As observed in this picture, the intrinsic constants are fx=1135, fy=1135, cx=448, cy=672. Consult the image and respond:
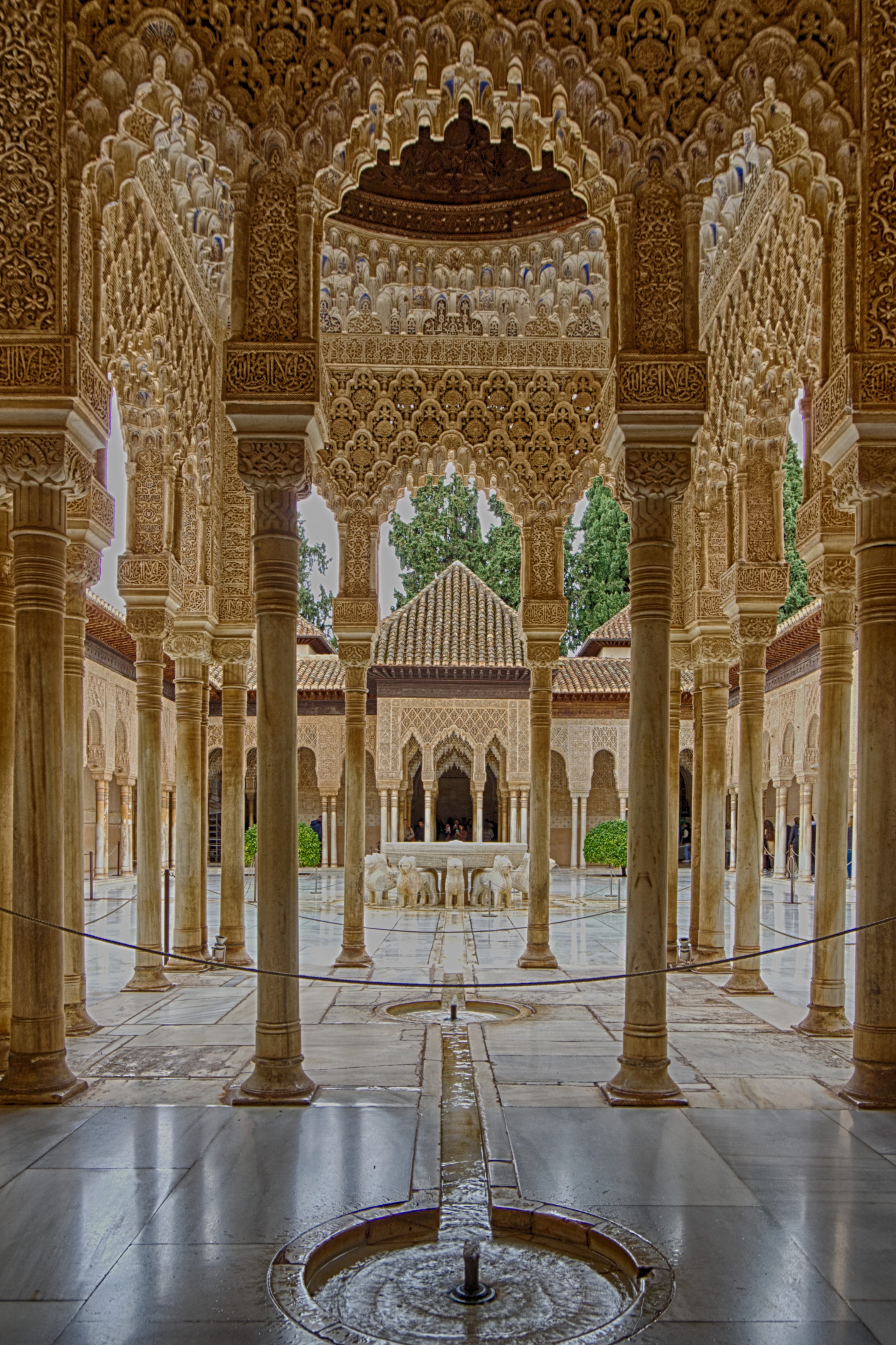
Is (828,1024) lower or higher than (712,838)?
lower

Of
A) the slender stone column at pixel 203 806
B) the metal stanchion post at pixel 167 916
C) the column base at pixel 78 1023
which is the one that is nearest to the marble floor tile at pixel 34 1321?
the column base at pixel 78 1023

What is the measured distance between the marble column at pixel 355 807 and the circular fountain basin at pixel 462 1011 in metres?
2.22

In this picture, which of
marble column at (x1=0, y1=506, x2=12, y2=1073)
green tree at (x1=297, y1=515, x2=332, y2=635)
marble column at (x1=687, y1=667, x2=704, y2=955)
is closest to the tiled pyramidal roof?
green tree at (x1=297, y1=515, x2=332, y2=635)

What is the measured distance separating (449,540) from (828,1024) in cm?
3649

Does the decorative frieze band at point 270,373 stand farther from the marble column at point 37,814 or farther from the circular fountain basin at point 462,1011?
the circular fountain basin at point 462,1011

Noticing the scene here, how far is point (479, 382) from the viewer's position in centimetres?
1159

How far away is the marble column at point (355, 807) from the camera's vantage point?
1153 centimetres

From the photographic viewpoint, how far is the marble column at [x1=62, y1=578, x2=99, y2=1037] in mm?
7402

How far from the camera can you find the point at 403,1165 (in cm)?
490

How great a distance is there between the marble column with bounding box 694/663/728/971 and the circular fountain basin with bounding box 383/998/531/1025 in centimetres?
264

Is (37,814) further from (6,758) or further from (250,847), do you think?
(250,847)

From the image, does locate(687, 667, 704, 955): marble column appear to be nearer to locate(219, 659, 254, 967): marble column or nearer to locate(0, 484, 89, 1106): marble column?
locate(219, 659, 254, 967): marble column

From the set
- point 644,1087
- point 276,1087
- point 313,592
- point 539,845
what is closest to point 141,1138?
point 276,1087

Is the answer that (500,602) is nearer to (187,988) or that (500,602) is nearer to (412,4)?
(187,988)
